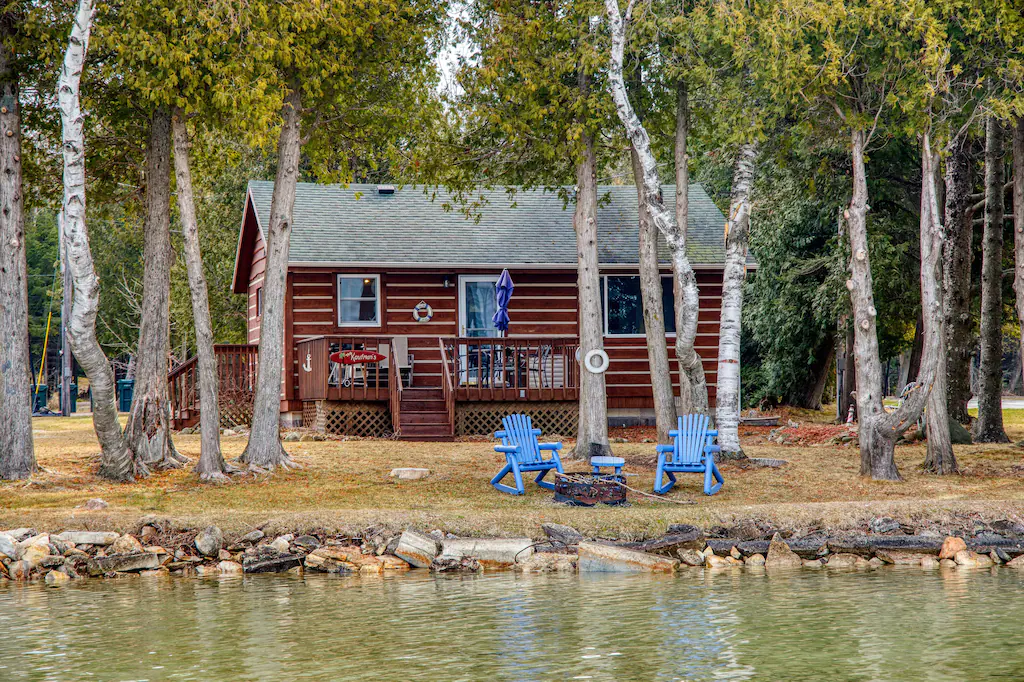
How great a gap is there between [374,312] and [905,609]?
15.4 m

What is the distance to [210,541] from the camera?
10.5 metres

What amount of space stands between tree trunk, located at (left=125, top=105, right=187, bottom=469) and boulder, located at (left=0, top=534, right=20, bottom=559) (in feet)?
13.6

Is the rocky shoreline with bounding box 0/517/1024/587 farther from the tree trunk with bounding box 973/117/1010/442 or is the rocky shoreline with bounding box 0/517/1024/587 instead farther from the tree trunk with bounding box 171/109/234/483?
the tree trunk with bounding box 973/117/1010/442

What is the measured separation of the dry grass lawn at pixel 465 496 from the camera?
10.9 metres

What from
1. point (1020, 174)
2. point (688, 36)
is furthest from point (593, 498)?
point (1020, 174)

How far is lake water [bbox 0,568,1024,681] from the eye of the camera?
6637 millimetres

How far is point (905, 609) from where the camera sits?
8242 millimetres

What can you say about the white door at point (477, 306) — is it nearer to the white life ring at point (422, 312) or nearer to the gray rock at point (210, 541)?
the white life ring at point (422, 312)

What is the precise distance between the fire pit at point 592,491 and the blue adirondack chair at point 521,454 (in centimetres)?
52

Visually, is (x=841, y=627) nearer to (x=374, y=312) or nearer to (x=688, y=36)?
(x=688, y=36)

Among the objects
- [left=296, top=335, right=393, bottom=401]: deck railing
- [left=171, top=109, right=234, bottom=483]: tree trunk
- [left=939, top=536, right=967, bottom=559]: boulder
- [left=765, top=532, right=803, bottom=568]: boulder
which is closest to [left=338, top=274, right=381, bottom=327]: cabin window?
[left=296, top=335, right=393, bottom=401]: deck railing

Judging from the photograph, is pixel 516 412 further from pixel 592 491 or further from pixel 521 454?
pixel 592 491

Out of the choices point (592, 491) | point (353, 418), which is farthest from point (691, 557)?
point (353, 418)

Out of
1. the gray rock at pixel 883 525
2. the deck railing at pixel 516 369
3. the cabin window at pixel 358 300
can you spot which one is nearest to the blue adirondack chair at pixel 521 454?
the gray rock at pixel 883 525
